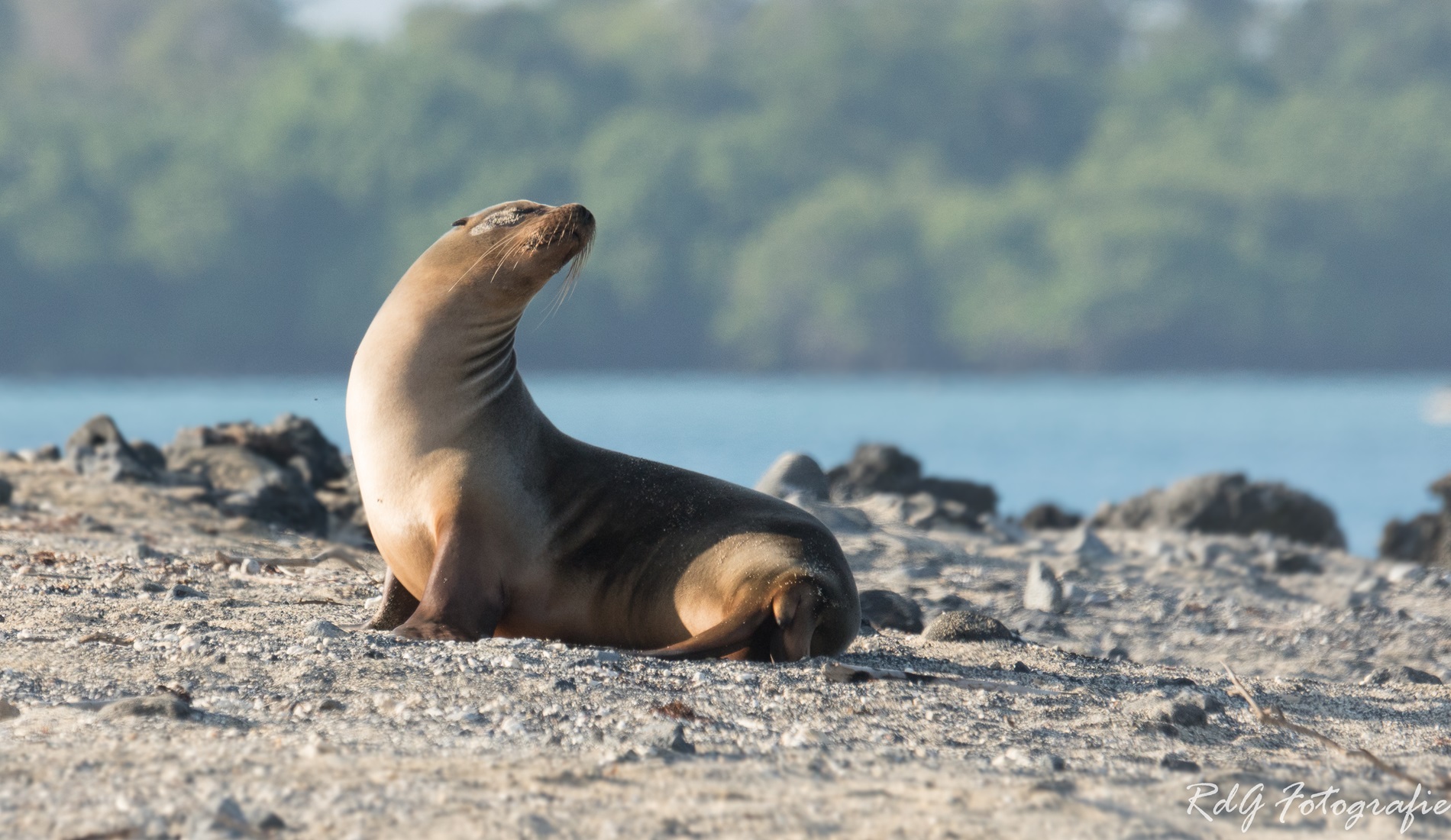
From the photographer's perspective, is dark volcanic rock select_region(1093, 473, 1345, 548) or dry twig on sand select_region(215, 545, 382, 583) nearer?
dry twig on sand select_region(215, 545, 382, 583)

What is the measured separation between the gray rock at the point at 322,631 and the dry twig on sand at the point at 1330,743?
2.25 metres

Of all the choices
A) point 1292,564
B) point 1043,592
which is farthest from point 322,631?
point 1292,564

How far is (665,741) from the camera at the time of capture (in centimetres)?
377

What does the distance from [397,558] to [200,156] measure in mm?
76353

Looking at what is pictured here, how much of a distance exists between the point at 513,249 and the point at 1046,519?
6.59 m

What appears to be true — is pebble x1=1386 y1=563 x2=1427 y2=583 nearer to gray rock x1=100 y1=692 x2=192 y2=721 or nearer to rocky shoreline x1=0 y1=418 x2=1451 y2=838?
rocky shoreline x1=0 y1=418 x2=1451 y2=838

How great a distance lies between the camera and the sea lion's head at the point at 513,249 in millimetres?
5590

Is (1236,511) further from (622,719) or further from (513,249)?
(622,719)

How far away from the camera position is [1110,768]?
382 centimetres

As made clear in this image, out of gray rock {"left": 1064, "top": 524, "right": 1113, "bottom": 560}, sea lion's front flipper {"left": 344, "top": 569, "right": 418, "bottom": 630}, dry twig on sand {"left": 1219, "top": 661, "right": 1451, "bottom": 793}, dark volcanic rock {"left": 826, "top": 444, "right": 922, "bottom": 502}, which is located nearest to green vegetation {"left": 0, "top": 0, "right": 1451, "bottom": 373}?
dark volcanic rock {"left": 826, "top": 444, "right": 922, "bottom": 502}

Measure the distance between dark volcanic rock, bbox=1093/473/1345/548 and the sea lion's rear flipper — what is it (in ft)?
22.7

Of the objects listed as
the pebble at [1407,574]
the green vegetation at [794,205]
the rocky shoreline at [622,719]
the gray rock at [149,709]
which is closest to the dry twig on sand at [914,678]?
the rocky shoreline at [622,719]

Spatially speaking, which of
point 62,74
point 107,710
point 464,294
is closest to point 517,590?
point 464,294

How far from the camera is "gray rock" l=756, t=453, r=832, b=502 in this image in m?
9.27
